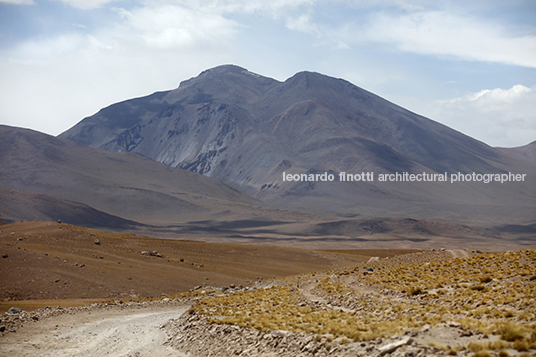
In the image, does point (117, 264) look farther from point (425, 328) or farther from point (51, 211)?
point (51, 211)

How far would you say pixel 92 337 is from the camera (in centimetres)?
1775

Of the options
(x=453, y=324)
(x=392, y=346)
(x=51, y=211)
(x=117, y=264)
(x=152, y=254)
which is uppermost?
(x=453, y=324)

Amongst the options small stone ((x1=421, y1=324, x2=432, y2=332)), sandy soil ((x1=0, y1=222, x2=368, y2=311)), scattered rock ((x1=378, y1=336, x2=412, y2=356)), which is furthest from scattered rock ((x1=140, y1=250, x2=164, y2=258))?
scattered rock ((x1=378, y1=336, x2=412, y2=356))

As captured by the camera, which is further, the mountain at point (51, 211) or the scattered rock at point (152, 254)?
the mountain at point (51, 211)

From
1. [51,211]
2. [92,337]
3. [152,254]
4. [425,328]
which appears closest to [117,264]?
[152,254]

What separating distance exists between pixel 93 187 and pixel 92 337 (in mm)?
154015

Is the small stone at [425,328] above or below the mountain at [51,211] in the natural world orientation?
above

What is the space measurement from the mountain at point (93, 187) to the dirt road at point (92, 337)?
4221 inches

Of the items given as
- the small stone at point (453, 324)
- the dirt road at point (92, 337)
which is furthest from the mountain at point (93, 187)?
the small stone at point (453, 324)

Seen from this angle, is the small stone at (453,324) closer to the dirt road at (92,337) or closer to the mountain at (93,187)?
the dirt road at (92,337)

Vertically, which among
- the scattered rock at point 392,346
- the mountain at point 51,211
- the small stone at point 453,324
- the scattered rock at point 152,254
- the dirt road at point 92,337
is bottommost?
the mountain at point 51,211

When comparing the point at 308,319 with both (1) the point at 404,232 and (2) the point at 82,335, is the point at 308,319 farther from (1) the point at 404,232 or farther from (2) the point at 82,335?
(1) the point at 404,232

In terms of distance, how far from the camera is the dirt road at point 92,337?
607 inches

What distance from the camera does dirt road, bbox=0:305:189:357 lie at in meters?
15.4
